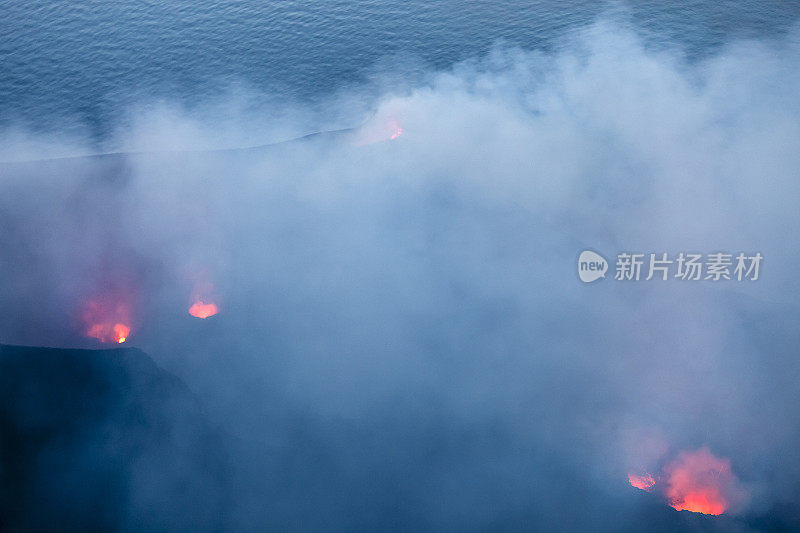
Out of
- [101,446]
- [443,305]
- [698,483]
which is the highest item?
[443,305]

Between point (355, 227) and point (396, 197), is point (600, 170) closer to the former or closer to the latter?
point (396, 197)

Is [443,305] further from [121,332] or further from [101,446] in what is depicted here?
[101,446]

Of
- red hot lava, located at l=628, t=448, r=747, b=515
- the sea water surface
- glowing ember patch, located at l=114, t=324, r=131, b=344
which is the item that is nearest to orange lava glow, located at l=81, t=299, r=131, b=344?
glowing ember patch, located at l=114, t=324, r=131, b=344

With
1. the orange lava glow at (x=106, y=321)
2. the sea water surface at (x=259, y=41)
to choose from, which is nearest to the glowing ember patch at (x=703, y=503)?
the orange lava glow at (x=106, y=321)

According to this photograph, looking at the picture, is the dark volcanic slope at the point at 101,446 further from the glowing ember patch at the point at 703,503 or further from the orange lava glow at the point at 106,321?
the glowing ember patch at the point at 703,503

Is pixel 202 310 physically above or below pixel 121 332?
above

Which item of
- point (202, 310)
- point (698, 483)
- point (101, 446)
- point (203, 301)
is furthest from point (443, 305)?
point (101, 446)

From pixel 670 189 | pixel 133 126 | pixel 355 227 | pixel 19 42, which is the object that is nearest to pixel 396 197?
pixel 355 227
